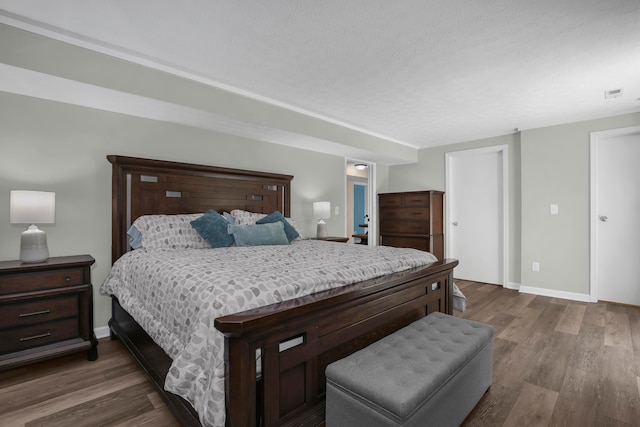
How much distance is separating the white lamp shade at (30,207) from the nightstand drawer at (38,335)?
0.73m

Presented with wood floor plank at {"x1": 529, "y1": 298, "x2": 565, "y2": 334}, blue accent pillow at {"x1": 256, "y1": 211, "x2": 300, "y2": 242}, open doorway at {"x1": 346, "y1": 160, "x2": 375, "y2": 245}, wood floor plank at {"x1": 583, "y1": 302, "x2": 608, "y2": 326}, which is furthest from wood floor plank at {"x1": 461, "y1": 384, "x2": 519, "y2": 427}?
open doorway at {"x1": 346, "y1": 160, "x2": 375, "y2": 245}

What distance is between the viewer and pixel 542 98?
3195mm

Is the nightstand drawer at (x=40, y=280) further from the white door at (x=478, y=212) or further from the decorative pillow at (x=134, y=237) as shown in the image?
the white door at (x=478, y=212)

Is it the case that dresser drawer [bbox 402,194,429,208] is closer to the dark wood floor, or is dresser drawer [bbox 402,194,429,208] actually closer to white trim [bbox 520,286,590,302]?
white trim [bbox 520,286,590,302]

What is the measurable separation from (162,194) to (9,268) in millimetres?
1258

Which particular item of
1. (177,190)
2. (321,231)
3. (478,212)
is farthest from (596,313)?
(177,190)

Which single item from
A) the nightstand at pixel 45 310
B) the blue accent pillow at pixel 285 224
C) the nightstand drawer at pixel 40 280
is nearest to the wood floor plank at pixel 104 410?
the nightstand at pixel 45 310

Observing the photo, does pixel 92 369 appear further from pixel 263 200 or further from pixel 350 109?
pixel 350 109

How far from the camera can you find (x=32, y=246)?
2.19 metres

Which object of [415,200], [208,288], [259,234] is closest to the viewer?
[208,288]

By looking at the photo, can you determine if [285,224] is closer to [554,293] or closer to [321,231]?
[321,231]

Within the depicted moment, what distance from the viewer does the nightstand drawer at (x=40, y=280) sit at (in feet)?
6.63

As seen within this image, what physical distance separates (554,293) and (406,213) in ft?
7.34

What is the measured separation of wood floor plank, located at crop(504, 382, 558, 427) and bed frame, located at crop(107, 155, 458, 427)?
2.35ft
